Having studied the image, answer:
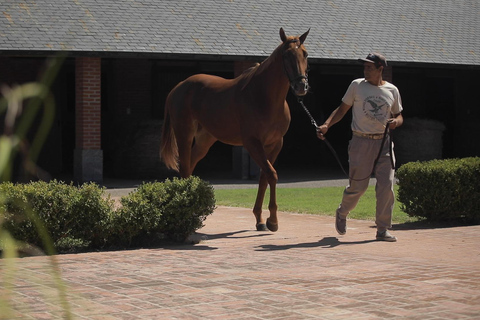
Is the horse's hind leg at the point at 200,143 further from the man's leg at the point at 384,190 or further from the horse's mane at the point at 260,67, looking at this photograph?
the man's leg at the point at 384,190

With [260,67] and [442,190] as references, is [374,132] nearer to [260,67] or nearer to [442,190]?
[260,67]

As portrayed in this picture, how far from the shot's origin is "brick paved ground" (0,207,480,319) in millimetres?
5207

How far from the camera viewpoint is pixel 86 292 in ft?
19.4

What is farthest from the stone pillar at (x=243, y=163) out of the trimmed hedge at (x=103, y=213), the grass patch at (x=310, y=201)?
the trimmed hedge at (x=103, y=213)

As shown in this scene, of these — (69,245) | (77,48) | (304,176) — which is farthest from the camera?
(304,176)

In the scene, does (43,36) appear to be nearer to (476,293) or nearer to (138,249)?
(138,249)

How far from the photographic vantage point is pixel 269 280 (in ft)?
21.1

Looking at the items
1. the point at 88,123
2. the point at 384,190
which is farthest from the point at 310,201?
the point at 88,123

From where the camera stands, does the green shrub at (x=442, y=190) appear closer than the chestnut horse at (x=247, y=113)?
No

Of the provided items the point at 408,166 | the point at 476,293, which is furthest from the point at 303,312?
the point at 408,166

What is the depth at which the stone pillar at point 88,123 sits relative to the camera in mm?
18797

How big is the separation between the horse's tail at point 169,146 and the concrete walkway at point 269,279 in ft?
5.27

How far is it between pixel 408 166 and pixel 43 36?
10.6m

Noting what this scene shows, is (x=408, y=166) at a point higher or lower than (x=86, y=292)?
higher
